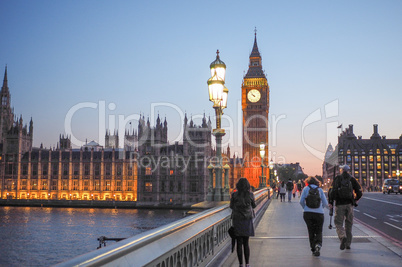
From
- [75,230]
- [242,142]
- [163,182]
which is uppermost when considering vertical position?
[242,142]

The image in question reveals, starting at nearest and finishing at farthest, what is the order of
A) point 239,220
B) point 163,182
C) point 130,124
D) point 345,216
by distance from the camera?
point 239,220
point 345,216
point 163,182
point 130,124

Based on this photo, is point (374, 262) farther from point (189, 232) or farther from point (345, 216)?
point (189, 232)

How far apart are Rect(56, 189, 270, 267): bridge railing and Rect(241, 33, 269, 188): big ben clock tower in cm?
→ 12591

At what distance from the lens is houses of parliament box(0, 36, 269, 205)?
119812mm

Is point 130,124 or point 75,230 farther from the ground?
point 130,124

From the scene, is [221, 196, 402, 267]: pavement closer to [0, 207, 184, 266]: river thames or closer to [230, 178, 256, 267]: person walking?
[230, 178, 256, 267]: person walking

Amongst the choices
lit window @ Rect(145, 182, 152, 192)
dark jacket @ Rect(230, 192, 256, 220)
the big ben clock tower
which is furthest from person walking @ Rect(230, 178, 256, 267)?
the big ben clock tower

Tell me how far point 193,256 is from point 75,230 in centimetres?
8285

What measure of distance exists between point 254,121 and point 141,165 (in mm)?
42419

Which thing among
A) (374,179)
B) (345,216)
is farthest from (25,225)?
(374,179)

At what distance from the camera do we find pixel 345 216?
11.9 m

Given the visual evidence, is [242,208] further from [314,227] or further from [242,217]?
[314,227]

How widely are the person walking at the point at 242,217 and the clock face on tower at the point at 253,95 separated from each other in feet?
453

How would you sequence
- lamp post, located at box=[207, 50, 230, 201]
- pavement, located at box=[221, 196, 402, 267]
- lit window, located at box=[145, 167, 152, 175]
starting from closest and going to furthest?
pavement, located at box=[221, 196, 402, 267] < lamp post, located at box=[207, 50, 230, 201] < lit window, located at box=[145, 167, 152, 175]
